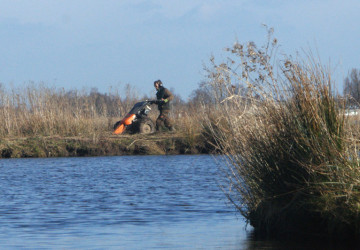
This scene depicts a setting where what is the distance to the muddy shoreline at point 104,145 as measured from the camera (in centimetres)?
2717

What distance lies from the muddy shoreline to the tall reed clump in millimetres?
17566

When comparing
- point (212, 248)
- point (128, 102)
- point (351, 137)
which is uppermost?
point (128, 102)

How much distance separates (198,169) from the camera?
21.2 m

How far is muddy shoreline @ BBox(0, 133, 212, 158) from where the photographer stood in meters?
27.2

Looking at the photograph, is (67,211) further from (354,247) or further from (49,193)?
(354,247)

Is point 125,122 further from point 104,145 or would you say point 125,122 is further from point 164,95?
point 164,95

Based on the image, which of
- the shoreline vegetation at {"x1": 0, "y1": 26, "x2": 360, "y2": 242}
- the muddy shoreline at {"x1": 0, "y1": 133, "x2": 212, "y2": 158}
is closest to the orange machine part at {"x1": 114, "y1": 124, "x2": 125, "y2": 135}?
the muddy shoreline at {"x1": 0, "y1": 133, "x2": 212, "y2": 158}

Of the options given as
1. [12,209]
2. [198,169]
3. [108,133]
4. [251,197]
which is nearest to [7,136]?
[108,133]

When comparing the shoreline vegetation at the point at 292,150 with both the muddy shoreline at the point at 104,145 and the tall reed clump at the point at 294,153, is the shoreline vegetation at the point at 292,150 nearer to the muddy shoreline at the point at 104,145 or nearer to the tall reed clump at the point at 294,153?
the tall reed clump at the point at 294,153

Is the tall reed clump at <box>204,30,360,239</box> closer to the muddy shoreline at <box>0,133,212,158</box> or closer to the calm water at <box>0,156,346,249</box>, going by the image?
the calm water at <box>0,156,346,249</box>

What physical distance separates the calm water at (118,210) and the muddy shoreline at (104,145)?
Answer: 16.3 ft

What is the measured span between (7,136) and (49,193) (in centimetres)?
1394

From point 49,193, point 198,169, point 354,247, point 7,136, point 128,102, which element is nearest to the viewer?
point 354,247

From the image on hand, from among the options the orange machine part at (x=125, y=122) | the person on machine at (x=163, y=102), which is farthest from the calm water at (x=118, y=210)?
the orange machine part at (x=125, y=122)
